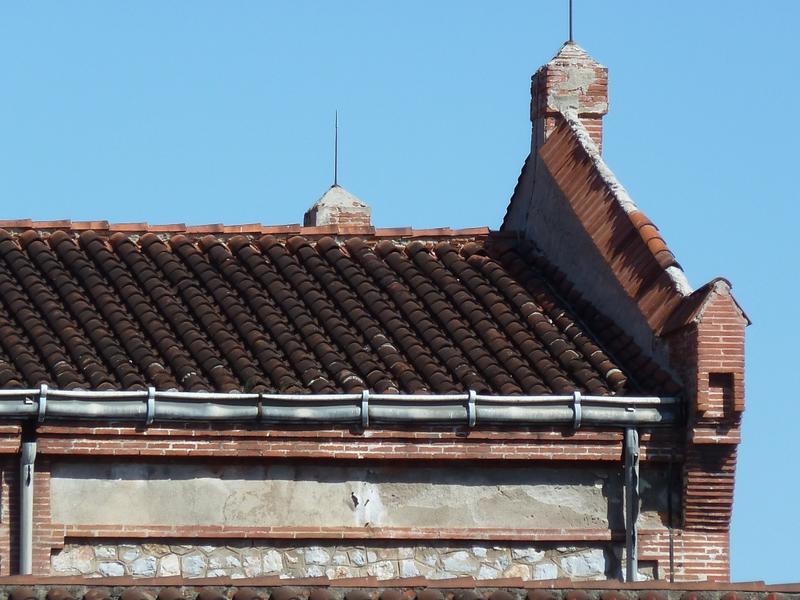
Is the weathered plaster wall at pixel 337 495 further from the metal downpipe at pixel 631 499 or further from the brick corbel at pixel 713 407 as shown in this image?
the brick corbel at pixel 713 407

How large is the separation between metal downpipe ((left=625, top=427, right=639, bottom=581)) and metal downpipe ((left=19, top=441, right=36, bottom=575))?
482 cm

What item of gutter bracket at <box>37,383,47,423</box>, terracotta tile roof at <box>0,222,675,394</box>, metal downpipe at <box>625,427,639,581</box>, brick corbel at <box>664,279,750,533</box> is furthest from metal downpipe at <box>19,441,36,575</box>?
brick corbel at <box>664,279,750,533</box>

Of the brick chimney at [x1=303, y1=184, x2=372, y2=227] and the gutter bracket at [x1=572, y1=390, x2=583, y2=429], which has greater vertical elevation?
the brick chimney at [x1=303, y1=184, x2=372, y2=227]

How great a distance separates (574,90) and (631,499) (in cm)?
538

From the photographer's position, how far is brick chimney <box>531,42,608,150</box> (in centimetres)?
2078

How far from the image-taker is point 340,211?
2202 cm

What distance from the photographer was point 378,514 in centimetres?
1691

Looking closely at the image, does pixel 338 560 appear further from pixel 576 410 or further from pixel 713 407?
pixel 713 407

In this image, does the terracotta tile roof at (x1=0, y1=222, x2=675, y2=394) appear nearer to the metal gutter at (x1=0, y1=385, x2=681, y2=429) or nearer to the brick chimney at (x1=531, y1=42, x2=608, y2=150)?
the metal gutter at (x1=0, y1=385, x2=681, y2=429)

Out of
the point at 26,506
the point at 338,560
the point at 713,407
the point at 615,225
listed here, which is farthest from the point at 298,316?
the point at 713,407

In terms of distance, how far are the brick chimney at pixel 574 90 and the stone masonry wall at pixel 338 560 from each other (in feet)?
17.8

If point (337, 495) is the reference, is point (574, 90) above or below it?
above

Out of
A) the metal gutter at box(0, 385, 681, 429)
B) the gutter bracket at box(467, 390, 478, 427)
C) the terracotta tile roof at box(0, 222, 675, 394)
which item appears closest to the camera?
the metal gutter at box(0, 385, 681, 429)

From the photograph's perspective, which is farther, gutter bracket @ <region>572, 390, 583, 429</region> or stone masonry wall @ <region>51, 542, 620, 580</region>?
gutter bracket @ <region>572, 390, 583, 429</region>
